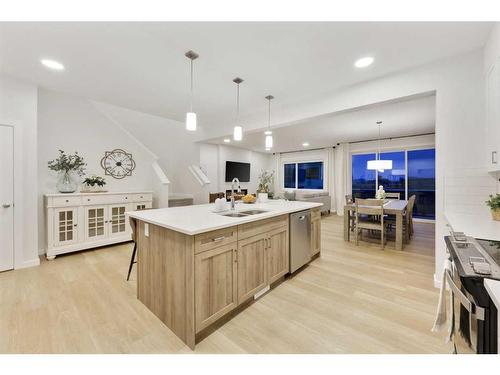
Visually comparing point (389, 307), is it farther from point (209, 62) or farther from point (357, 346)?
point (209, 62)

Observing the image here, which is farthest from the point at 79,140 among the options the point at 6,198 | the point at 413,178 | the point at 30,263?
the point at 413,178

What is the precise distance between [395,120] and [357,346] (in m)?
4.53

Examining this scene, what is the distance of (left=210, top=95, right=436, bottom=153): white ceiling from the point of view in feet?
12.0

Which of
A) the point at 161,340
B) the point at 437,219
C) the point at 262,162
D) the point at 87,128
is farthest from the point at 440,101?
the point at 262,162

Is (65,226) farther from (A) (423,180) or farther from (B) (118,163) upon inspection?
(A) (423,180)

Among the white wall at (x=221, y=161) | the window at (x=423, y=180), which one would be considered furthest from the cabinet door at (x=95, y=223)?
the window at (x=423, y=180)

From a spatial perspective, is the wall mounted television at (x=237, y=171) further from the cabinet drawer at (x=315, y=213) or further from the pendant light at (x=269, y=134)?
the cabinet drawer at (x=315, y=213)

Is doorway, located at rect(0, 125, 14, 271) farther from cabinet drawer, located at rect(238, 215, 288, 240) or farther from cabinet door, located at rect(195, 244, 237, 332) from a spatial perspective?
cabinet drawer, located at rect(238, 215, 288, 240)

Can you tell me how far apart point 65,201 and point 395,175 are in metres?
8.03

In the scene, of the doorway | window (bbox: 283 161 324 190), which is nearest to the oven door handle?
the doorway

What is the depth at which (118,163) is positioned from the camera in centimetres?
424

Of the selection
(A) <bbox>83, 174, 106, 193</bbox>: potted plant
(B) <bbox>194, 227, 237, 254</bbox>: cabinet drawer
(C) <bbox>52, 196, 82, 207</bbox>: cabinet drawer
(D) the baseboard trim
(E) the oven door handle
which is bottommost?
(D) the baseboard trim

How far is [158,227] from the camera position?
70.9 inches

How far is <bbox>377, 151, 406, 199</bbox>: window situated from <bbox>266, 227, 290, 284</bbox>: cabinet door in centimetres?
573
